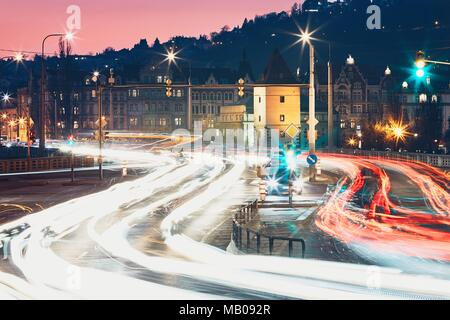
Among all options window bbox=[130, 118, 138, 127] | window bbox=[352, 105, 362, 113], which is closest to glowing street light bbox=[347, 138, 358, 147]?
window bbox=[352, 105, 362, 113]

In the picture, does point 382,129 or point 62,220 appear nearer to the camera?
point 62,220

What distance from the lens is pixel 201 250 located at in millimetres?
23734

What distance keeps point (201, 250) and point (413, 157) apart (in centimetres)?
5990

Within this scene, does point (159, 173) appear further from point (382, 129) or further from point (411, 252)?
point (382, 129)

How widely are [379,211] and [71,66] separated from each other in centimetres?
12854

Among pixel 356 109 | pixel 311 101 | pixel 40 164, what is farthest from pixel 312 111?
pixel 356 109

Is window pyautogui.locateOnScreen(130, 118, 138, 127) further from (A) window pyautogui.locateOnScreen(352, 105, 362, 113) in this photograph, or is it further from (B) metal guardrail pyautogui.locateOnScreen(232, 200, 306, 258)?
(B) metal guardrail pyautogui.locateOnScreen(232, 200, 306, 258)

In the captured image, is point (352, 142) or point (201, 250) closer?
point (201, 250)

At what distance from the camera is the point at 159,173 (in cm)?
6331

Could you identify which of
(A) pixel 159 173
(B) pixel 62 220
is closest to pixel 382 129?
(A) pixel 159 173

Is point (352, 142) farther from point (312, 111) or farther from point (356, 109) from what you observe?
point (312, 111)

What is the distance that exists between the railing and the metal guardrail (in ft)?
135

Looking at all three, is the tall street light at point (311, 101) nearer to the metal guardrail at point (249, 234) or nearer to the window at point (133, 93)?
the metal guardrail at point (249, 234)

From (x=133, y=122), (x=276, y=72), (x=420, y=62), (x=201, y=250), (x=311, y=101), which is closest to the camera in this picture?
(x=201, y=250)
